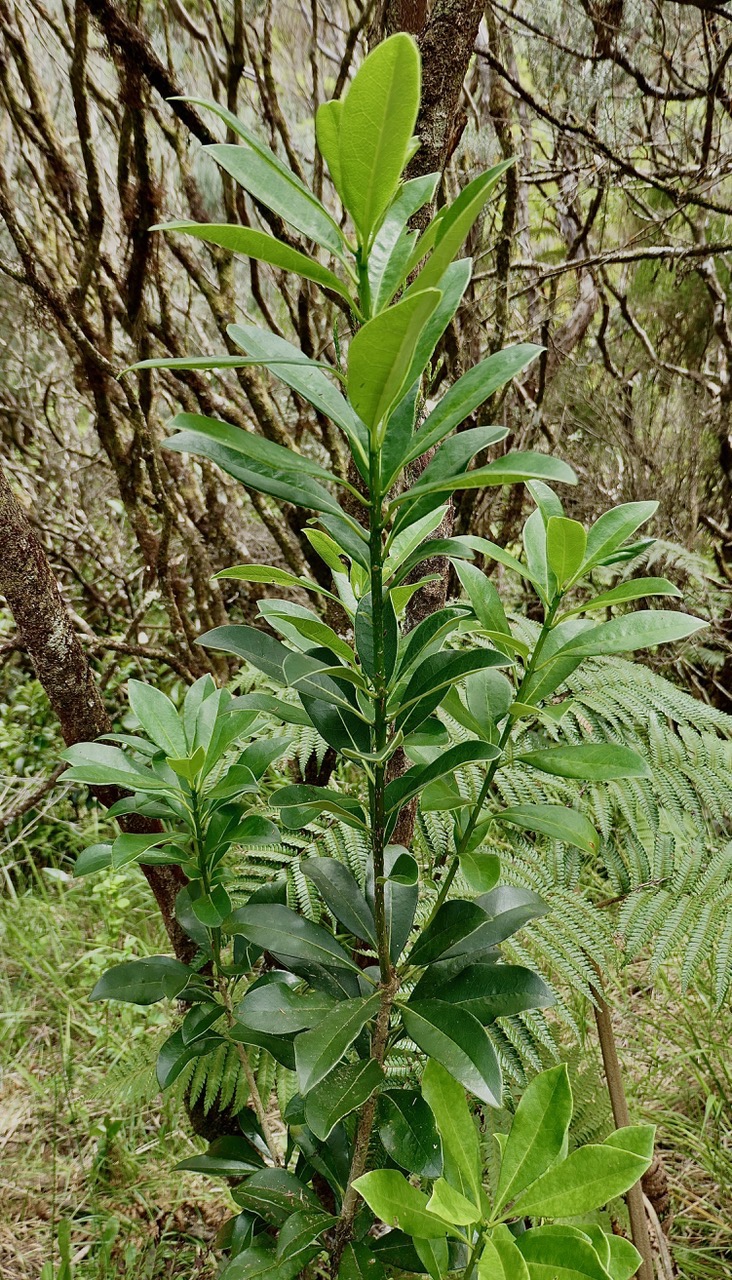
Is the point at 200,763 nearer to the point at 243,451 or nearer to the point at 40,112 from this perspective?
the point at 243,451

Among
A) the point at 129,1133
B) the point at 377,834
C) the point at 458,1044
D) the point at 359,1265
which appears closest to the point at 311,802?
the point at 377,834

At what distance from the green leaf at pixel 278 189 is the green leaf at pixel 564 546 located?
205mm

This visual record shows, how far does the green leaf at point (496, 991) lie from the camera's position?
52cm

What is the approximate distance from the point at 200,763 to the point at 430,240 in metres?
0.39

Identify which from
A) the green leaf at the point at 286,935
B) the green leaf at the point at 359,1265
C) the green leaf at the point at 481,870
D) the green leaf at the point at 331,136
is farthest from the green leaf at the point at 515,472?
the green leaf at the point at 359,1265

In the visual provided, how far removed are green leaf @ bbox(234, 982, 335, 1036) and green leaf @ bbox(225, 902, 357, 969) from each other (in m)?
0.03

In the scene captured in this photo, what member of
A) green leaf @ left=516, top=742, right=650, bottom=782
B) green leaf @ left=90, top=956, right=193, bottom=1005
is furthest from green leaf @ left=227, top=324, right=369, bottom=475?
green leaf @ left=90, top=956, right=193, bottom=1005

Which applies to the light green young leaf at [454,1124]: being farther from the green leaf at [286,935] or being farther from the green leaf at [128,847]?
the green leaf at [128,847]

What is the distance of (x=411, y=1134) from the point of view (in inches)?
21.1

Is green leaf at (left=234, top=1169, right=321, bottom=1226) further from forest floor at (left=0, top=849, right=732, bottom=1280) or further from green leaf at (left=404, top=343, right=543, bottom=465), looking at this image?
green leaf at (left=404, top=343, right=543, bottom=465)

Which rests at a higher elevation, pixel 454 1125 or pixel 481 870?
pixel 481 870

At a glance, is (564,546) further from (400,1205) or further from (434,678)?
(400,1205)

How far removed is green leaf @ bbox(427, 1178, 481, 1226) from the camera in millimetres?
450

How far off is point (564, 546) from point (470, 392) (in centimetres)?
12
